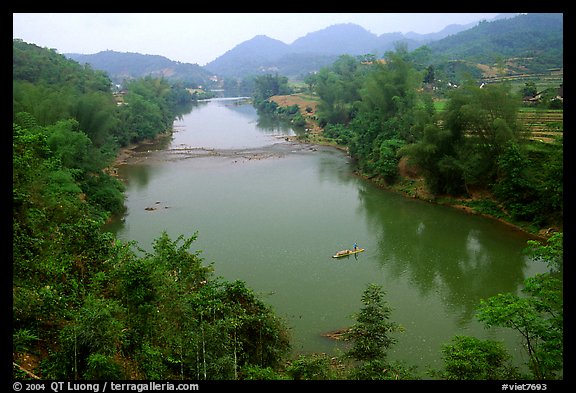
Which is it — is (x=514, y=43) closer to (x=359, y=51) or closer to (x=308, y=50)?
(x=359, y=51)

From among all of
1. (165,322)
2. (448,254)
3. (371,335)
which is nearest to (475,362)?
(371,335)

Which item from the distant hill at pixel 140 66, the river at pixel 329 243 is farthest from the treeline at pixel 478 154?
the distant hill at pixel 140 66

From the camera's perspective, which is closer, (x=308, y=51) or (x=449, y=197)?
(x=449, y=197)

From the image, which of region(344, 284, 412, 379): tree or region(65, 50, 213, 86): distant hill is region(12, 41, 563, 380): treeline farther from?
region(65, 50, 213, 86): distant hill

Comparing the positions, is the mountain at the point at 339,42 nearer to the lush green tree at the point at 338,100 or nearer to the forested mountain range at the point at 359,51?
the forested mountain range at the point at 359,51

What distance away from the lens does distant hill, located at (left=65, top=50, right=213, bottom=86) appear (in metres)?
106

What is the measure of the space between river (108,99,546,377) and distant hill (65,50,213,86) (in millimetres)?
88311

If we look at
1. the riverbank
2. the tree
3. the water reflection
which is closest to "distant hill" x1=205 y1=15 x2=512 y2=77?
the riverbank

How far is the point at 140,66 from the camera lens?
11231 cm

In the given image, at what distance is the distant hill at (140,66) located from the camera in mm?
105750

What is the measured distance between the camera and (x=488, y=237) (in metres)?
12.1

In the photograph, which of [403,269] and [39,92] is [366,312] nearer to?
[403,269]

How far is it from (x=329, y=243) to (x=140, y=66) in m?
113

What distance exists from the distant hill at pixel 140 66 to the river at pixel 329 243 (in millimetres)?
88311
